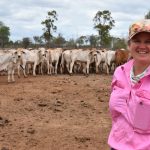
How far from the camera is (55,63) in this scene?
27.3 m

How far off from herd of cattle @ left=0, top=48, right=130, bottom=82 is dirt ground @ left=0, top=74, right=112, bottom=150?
9.44 meters

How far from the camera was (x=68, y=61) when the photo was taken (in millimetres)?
27375

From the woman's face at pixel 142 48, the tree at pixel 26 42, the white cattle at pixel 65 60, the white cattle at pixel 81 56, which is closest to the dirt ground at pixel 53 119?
the woman's face at pixel 142 48

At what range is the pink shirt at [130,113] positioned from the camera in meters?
2.84

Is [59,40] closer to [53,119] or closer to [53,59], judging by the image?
[53,59]

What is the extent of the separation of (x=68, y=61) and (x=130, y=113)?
2450cm

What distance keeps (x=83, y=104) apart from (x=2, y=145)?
471 centimetres

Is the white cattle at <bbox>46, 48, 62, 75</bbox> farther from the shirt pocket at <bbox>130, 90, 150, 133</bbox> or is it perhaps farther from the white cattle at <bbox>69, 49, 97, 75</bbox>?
the shirt pocket at <bbox>130, 90, 150, 133</bbox>

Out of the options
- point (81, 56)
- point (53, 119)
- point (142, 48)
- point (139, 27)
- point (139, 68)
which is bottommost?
point (53, 119)

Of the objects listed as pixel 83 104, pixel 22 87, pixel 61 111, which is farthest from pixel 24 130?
pixel 22 87

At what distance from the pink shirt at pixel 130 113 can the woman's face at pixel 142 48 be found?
9 cm

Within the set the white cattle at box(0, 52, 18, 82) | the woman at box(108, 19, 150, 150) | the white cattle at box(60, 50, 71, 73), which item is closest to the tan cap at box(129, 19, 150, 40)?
the woman at box(108, 19, 150, 150)

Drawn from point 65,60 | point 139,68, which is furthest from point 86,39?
point 139,68

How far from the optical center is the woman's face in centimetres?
296
